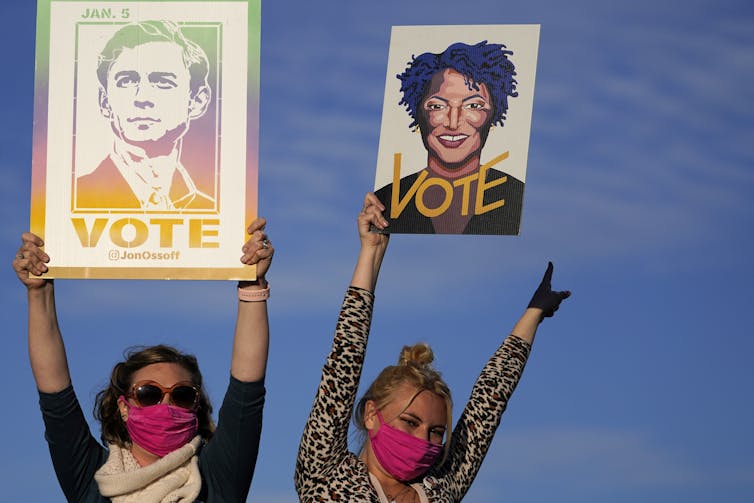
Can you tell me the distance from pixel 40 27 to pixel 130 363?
2205 millimetres

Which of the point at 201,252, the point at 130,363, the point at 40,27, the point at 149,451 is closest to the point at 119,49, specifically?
the point at 40,27

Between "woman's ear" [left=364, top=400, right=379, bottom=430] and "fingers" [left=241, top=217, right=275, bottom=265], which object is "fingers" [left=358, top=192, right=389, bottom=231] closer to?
"fingers" [left=241, top=217, right=275, bottom=265]

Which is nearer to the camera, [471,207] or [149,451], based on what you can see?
[149,451]

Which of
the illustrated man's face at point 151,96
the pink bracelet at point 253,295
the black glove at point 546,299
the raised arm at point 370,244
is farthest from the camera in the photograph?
the black glove at point 546,299

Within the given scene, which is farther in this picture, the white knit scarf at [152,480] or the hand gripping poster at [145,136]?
the hand gripping poster at [145,136]

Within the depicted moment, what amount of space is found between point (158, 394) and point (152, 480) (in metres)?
0.50

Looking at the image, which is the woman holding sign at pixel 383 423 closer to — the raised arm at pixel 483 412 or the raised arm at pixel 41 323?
the raised arm at pixel 483 412

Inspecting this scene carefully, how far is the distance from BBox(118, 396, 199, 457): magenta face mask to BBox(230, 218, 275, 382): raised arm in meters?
0.40

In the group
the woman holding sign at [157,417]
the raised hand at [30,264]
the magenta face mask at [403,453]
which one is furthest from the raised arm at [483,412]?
the raised hand at [30,264]

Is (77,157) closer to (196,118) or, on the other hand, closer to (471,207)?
(196,118)

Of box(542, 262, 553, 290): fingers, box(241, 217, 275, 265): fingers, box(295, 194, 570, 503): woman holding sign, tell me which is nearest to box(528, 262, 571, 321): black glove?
box(542, 262, 553, 290): fingers

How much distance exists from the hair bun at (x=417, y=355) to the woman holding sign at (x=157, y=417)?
1.26m

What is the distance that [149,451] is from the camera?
27.1ft

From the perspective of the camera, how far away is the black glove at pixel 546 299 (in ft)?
32.2
